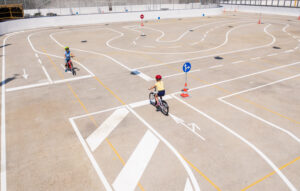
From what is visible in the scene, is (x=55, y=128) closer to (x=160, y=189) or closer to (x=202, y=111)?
(x=160, y=189)

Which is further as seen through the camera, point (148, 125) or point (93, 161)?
point (148, 125)

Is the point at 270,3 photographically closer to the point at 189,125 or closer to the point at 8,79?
the point at 189,125

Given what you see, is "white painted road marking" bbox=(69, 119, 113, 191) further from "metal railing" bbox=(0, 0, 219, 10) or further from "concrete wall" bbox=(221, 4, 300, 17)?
"concrete wall" bbox=(221, 4, 300, 17)

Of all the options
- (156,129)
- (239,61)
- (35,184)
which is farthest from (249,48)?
(35,184)

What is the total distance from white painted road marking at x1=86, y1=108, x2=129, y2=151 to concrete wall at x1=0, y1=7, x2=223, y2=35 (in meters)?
31.3

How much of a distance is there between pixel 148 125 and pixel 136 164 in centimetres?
262

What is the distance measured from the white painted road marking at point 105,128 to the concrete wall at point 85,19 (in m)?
31.3

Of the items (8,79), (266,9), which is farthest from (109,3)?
(8,79)

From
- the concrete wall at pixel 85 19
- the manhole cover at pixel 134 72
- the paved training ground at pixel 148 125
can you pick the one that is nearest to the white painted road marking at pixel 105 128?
the paved training ground at pixel 148 125

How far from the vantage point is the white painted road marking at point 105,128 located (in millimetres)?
9031

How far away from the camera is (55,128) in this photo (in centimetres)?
1003

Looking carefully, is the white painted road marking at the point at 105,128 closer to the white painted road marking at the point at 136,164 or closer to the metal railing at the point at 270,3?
the white painted road marking at the point at 136,164

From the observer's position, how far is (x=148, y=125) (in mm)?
10195

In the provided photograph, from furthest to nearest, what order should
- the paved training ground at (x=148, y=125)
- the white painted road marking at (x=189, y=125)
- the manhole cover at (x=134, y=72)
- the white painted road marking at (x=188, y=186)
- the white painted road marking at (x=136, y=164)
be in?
the manhole cover at (x=134, y=72) → the white painted road marking at (x=189, y=125) → the paved training ground at (x=148, y=125) → the white painted road marking at (x=136, y=164) → the white painted road marking at (x=188, y=186)
